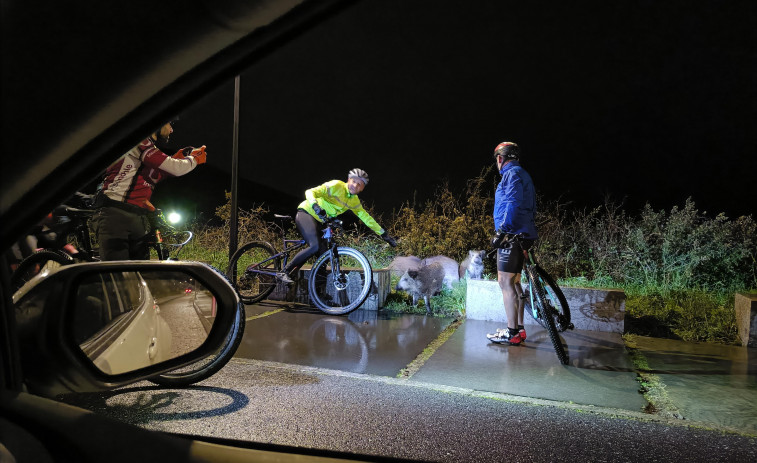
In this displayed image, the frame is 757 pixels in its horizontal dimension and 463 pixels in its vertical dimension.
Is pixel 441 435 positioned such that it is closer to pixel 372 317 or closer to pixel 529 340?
pixel 529 340

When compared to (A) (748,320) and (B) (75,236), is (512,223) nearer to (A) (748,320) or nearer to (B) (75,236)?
(A) (748,320)

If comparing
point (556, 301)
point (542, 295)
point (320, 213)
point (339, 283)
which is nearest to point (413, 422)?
point (542, 295)

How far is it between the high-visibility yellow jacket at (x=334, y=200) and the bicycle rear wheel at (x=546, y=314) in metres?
2.52

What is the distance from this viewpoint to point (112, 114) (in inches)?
33.2

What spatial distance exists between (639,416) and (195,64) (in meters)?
3.63

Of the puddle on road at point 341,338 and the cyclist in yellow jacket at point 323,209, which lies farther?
the cyclist in yellow jacket at point 323,209

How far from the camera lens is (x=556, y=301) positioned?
5.64 m

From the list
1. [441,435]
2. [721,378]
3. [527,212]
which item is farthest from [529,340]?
[441,435]

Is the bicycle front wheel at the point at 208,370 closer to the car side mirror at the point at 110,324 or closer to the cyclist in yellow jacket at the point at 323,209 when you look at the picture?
the car side mirror at the point at 110,324

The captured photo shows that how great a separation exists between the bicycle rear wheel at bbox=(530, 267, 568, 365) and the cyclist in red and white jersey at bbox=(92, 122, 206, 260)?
12.4 ft

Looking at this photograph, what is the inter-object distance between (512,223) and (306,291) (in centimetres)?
369

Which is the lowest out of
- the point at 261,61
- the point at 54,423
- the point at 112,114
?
the point at 54,423

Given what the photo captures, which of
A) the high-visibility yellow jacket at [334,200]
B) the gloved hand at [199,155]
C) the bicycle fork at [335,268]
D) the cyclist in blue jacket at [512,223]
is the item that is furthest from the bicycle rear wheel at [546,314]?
the gloved hand at [199,155]

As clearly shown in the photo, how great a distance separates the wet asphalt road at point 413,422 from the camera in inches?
110
